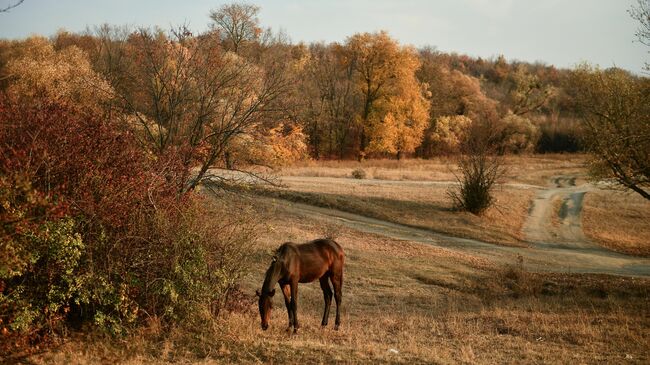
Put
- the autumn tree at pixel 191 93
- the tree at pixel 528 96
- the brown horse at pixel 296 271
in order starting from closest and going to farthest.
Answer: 1. the brown horse at pixel 296 271
2. the autumn tree at pixel 191 93
3. the tree at pixel 528 96

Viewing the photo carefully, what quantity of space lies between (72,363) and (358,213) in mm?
29385

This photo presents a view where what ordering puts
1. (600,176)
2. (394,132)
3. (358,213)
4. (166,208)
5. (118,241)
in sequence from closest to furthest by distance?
(118,241)
(166,208)
(600,176)
(358,213)
(394,132)

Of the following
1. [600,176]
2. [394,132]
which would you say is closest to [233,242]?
[600,176]

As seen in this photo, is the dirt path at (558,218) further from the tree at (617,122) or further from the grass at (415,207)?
the tree at (617,122)

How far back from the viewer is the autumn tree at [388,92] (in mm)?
64312

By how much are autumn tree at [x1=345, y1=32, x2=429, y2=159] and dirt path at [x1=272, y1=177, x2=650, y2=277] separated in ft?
78.8

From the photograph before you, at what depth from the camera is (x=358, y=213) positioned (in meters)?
37.5

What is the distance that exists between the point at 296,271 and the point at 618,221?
133 feet

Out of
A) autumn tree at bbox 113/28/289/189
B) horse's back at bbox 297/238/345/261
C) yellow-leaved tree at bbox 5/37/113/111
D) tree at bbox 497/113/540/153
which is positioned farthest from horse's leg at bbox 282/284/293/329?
tree at bbox 497/113/540/153

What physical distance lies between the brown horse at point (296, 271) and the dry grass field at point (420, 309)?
0.58m

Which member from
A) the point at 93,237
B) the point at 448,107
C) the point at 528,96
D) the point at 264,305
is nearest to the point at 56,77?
the point at 93,237

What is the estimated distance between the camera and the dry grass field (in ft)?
32.4

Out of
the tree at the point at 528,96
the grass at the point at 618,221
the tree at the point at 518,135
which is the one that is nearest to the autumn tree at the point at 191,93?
the grass at the point at 618,221

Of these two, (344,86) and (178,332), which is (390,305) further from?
(344,86)
